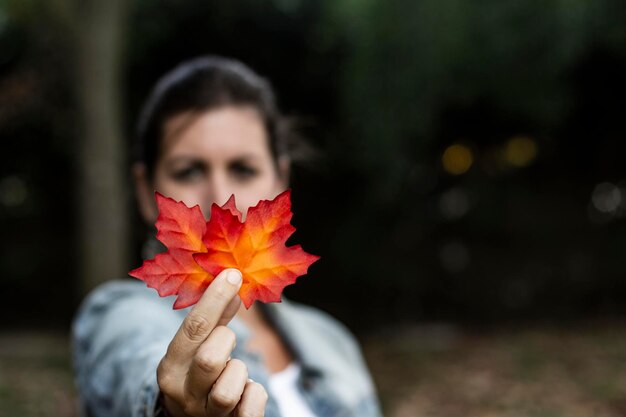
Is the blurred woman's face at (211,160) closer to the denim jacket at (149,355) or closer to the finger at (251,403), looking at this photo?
the denim jacket at (149,355)

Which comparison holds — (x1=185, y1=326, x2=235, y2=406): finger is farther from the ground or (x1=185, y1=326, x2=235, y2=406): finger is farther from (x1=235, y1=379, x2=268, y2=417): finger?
the ground

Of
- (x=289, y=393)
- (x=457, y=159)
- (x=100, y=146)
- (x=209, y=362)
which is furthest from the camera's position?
(x=457, y=159)

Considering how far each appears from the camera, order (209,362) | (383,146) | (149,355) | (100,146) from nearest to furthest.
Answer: (209,362), (149,355), (100,146), (383,146)

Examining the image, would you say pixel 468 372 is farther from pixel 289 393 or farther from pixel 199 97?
pixel 199 97

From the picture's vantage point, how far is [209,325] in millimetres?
725

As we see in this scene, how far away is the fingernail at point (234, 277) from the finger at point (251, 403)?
133 mm

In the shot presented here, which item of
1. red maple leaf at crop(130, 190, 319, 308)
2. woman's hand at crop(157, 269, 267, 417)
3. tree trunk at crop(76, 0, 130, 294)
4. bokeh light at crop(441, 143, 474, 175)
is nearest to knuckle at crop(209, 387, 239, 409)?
woman's hand at crop(157, 269, 267, 417)

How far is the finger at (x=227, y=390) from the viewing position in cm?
73

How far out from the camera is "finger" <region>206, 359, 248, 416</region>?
0.73m

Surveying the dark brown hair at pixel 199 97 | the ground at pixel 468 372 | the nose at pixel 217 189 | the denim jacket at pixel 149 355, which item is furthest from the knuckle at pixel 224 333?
the ground at pixel 468 372

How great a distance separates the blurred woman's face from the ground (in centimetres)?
395

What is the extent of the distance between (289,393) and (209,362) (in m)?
0.90

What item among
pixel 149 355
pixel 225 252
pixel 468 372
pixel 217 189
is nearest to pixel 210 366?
pixel 225 252

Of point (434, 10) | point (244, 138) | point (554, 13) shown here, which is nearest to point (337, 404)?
point (244, 138)
